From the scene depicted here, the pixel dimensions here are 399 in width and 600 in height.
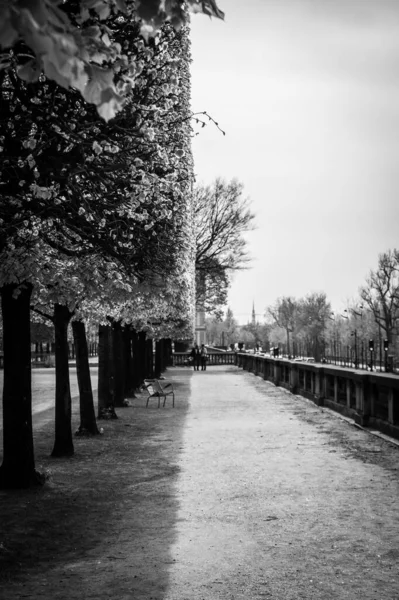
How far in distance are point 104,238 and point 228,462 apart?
15.6ft

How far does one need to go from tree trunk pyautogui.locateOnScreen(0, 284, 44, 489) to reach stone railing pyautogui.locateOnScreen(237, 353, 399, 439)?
23.9 ft

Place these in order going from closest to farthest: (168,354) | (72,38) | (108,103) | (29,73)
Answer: (72,38)
(108,103)
(29,73)
(168,354)

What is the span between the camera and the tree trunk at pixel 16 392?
463 inches

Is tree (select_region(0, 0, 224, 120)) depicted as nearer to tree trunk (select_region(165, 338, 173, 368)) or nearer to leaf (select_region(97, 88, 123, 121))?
leaf (select_region(97, 88, 123, 121))

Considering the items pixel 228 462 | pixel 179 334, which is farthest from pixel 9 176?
pixel 179 334

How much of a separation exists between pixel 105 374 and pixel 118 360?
4.41 m

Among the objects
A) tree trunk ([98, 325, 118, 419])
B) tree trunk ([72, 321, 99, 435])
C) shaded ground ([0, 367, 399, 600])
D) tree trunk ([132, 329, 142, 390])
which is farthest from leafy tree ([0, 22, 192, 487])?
tree trunk ([132, 329, 142, 390])

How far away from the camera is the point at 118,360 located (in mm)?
26594

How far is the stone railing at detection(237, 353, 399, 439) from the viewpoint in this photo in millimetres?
16984

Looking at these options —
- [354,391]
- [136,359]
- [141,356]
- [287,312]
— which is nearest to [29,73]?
[354,391]

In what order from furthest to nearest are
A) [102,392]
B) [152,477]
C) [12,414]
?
1. [102,392]
2. [152,477]
3. [12,414]

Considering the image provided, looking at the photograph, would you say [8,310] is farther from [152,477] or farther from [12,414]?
[152,477]

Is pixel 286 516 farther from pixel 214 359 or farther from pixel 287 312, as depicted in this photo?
pixel 287 312

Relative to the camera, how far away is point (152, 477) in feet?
43.0
